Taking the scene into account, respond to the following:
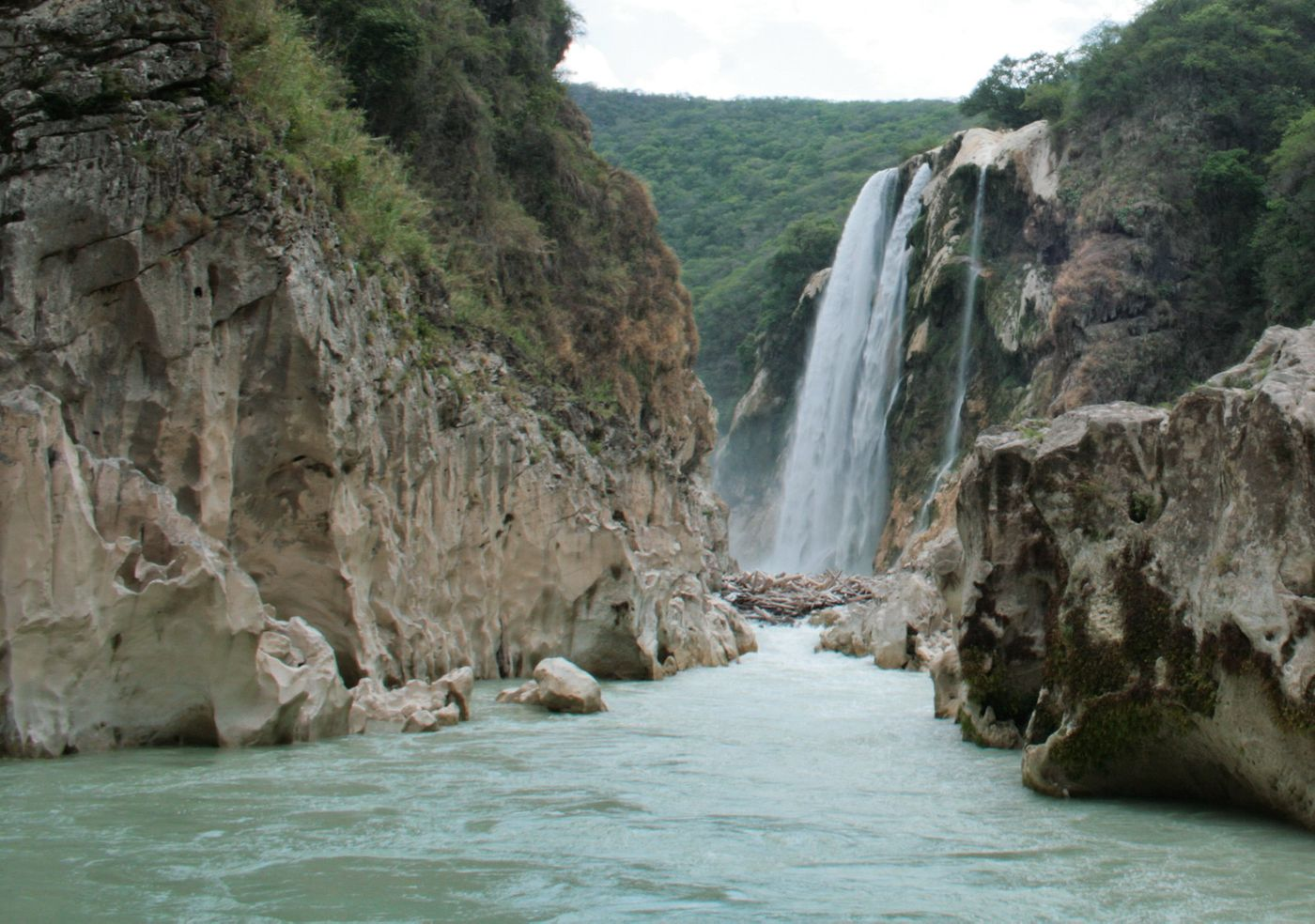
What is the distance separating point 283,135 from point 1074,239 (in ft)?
94.3

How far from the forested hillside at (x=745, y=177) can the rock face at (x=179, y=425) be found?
155ft

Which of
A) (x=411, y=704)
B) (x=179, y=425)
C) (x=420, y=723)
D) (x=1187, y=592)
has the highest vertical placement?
(x=179, y=425)

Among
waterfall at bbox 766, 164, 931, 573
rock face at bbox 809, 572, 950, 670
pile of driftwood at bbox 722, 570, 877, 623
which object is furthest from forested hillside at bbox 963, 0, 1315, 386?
rock face at bbox 809, 572, 950, 670

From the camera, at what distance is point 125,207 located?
9133mm

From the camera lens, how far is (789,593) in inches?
1308

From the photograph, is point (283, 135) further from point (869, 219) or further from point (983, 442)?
point (869, 219)

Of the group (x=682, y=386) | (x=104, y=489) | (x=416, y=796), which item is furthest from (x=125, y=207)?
(x=682, y=386)

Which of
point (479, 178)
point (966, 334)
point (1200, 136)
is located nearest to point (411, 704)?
point (479, 178)

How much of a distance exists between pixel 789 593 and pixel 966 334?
476 inches

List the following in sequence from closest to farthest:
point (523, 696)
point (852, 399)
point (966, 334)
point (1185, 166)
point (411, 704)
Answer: point (411, 704) < point (523, 696) < point (1185, 166) < point (966, 334) < point (852, 399)

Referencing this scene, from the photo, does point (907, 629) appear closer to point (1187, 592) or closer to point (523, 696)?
point (523, 696)

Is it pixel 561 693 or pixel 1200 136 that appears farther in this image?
pixel 1200 136

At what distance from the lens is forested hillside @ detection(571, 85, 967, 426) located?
66.6 m

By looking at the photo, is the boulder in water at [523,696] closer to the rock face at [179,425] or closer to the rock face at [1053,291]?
the rock face at [179,425]
